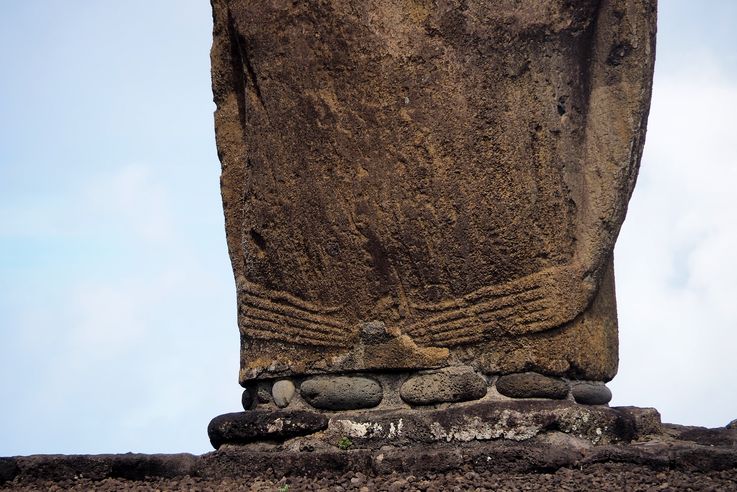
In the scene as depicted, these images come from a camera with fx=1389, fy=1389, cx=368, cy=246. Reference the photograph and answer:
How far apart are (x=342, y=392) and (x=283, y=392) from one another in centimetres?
44

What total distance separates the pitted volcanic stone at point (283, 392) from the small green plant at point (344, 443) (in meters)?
0.55

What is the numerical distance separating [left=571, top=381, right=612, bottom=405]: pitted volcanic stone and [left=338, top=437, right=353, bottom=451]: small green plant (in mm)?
1328

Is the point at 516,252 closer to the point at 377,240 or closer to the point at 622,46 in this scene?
the point at 377,240

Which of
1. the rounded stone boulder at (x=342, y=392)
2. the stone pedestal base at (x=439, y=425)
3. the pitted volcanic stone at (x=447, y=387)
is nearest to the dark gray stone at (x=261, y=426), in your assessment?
the stone pedestal base at (x=439, y=425)

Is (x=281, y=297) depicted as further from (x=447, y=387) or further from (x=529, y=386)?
(x=529, y=386)

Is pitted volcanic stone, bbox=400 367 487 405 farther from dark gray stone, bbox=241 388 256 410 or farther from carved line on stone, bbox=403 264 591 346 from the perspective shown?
dark gray stone, bbox=241 388 256 410

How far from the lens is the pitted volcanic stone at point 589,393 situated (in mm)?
8094

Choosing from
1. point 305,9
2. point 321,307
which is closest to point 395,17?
point 305,9

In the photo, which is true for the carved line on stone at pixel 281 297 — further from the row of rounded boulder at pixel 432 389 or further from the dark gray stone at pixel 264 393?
the dark gray stone at pixel 264 393

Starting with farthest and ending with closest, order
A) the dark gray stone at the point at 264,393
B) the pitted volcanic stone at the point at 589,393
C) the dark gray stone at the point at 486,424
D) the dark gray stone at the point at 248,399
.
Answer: the dark gray stone at the point at 248,399
the dark gray stone at the point at 264,393
the pitted volcanic stone at the point at 589,393
the dark gray stone at the point at 486,424

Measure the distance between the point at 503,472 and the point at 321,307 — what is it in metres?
1.61

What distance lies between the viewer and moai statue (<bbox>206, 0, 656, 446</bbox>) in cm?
796

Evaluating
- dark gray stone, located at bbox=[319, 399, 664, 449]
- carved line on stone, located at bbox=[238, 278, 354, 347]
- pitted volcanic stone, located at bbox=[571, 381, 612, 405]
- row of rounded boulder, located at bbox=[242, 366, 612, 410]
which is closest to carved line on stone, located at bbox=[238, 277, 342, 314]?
carved line on stone, located at bbox=[238, 278, 354, 347]

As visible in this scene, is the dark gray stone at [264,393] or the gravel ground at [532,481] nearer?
the gravel ground at [532,481]
